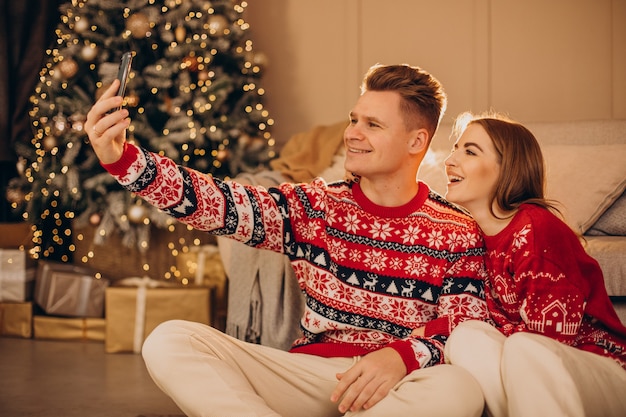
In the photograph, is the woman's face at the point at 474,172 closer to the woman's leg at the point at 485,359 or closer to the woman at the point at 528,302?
the woman at the point at 528,302

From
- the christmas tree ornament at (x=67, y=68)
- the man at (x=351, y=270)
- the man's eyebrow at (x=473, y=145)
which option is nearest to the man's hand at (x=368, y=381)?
the man at (x=351, y=270)

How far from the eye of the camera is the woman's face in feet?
5.98

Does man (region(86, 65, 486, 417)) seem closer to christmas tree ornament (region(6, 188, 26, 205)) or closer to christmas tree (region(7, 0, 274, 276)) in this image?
christmas tree (region(7, 0, 274, 276))

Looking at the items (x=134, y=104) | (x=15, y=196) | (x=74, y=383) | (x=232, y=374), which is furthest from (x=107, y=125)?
(x=15, y=196)

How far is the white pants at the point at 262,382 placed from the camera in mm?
1518

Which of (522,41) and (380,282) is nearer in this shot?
(380,282)

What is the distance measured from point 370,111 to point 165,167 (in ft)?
1.78

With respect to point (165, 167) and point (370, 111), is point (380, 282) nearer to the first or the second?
point (370, 111)

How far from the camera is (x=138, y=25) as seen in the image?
349 cm

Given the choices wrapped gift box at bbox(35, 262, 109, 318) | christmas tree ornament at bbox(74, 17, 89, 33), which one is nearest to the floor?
wrapped gift box at bbox(35, 262, 109, 318)

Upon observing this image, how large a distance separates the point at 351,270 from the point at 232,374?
0.40 meters

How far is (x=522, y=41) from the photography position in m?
3.87

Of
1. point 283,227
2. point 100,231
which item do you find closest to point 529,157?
point 283,227

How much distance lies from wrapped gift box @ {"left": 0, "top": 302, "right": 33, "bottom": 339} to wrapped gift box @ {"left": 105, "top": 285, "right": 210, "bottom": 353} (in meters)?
0.51
